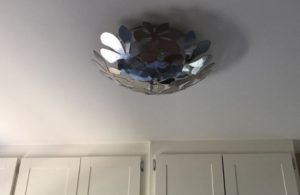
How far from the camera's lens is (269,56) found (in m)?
1.34

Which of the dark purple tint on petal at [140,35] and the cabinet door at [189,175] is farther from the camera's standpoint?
the cabinet door at [189,175]

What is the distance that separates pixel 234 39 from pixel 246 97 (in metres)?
0.52

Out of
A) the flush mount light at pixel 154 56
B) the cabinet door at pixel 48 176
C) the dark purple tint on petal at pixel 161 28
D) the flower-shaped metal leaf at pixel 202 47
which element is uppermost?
the dark purple tint on petal at pixel 161 28

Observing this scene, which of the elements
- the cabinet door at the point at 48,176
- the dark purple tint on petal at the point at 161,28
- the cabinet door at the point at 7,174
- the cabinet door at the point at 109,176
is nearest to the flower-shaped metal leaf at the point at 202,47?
the dark purple tint on petal at the point at 161,28

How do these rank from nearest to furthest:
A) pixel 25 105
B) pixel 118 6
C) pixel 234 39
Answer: pixel 118 6 < pixel 234 39 < pixel 25 105

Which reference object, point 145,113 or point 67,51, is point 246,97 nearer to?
point 145,113

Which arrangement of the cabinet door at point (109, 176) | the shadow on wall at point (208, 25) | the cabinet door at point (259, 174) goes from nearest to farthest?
the shadow on wall at point (208, 25)
the cabinet door at point (259, 174)
the cabinet door at point (109, 176)

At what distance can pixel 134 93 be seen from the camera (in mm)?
1659

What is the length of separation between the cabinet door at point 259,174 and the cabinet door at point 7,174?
4.87 ft

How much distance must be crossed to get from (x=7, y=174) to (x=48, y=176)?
0.30 m

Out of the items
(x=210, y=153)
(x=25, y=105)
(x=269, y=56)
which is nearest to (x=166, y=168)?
(x=210, y=153)

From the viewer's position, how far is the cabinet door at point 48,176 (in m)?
2.24

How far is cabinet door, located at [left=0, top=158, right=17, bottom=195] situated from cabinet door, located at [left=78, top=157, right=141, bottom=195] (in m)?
0.49

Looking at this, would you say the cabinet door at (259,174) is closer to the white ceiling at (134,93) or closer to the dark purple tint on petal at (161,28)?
the white ceiling at (134,93)
